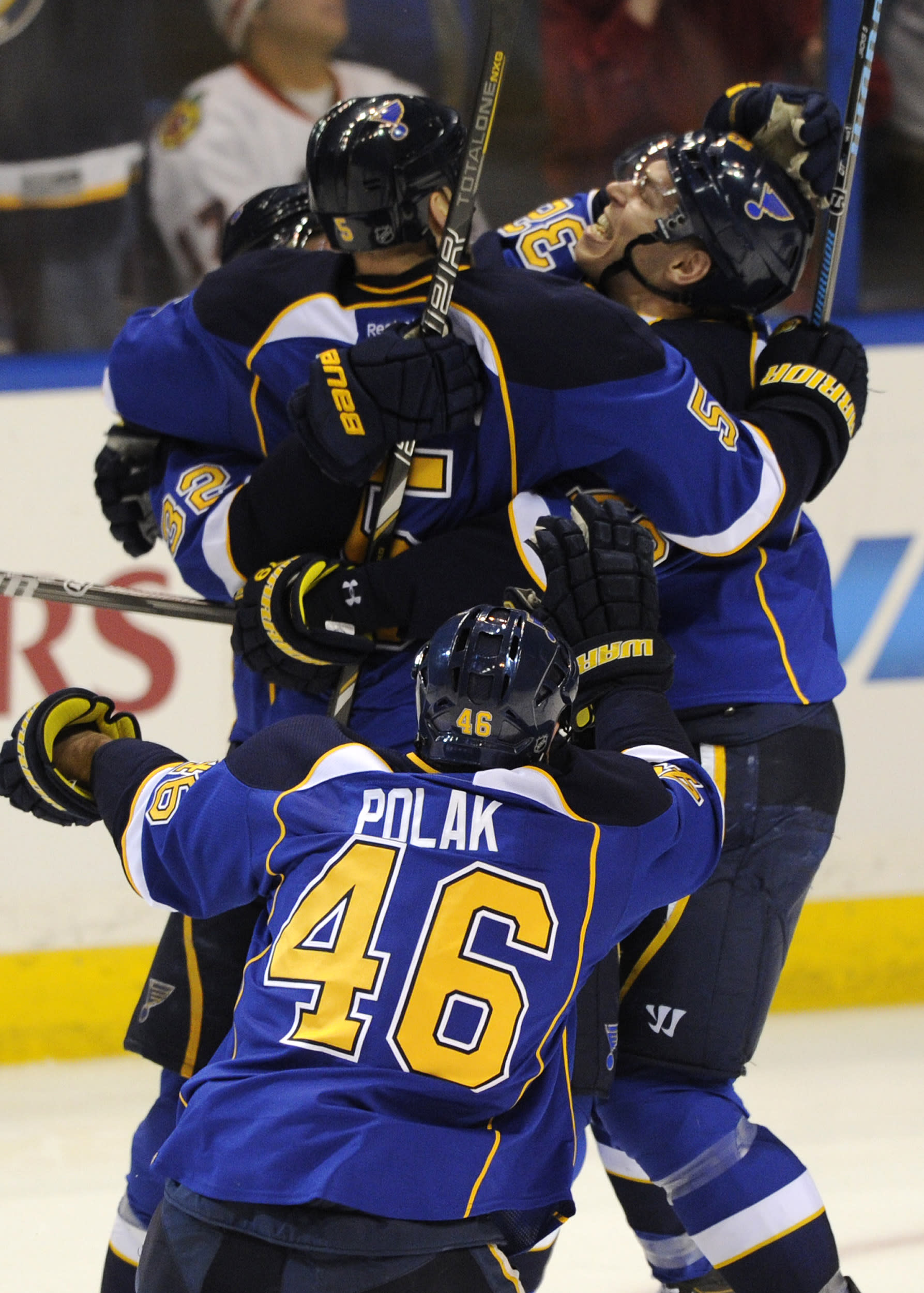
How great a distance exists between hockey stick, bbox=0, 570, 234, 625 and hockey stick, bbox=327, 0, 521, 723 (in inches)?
10.3

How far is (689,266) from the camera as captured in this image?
2.17 m

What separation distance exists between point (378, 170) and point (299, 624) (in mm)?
543

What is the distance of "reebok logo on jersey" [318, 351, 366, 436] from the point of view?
185 cm

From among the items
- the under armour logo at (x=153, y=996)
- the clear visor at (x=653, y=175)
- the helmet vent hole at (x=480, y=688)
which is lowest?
the under armour logo at (x=153, y=996)

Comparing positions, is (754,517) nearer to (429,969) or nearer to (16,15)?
(429,969)

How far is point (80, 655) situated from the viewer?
3549 millimetres

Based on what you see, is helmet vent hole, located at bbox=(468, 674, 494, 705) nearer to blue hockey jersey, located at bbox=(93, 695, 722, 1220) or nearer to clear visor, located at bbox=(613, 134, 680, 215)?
blue hockey jersey, located at bbox=(93, 695, 722, 1220)

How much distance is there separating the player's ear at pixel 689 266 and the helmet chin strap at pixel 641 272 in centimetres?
2

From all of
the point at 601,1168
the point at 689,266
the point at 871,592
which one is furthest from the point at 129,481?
the point at 871,592

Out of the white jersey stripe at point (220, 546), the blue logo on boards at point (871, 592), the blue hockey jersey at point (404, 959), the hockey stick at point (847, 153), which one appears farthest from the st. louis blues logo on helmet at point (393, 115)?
the blue logo on boards at point (871, 592)

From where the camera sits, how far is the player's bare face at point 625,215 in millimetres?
2164

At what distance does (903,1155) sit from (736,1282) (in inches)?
50.1

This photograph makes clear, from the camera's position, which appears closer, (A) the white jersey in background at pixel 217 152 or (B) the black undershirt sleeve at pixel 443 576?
(B) the black undershirt sleeve at pixel 443 576

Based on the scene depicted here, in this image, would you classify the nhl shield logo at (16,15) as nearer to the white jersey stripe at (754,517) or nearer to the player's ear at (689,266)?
the player's ear at (689,266)
